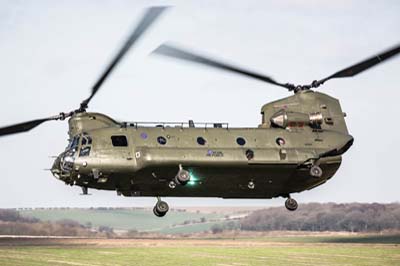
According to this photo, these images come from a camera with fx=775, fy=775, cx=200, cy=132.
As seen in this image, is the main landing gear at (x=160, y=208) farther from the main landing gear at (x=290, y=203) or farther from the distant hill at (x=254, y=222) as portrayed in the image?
the distant hill at (x=254, y=222)

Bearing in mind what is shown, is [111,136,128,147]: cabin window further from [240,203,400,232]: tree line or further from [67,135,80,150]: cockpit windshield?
[240,203,400,232]: tree line

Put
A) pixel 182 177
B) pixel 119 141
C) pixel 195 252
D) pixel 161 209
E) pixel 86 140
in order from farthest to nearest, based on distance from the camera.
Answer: pixel 195 252, pixel 161 209, pixel 119 141, pixel 86 140, pixel 182 177

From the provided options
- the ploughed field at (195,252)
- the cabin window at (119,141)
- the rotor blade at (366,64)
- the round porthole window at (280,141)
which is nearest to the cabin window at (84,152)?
the cabin window at (119,141)

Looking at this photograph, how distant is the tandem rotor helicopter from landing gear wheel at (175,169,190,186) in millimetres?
45

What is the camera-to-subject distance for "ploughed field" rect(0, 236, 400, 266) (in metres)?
59.0

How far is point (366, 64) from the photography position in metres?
→ 37.7

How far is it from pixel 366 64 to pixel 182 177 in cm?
1068

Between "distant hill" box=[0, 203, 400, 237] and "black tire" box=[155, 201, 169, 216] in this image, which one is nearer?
"black tire" box=[155, 201, 169, 216]

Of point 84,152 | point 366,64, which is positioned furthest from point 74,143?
point 366,64

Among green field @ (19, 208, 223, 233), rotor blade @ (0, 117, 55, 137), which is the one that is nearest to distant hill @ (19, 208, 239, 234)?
green field @ (19, 208, 223, 233)

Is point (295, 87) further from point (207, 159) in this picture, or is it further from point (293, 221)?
point (293, 221)

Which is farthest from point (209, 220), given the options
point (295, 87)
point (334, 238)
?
point (295, 87)

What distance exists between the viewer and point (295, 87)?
40.2 meters

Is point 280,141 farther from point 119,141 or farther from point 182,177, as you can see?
point 119,141
